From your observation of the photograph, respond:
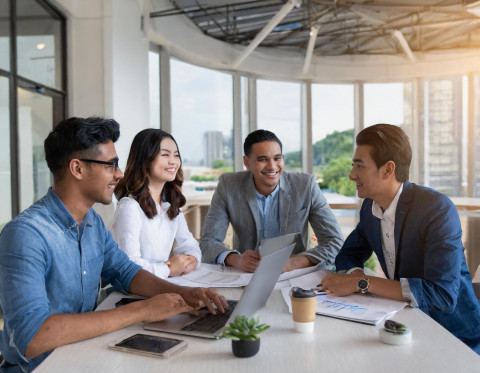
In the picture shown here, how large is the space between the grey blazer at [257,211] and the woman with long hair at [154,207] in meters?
0.30

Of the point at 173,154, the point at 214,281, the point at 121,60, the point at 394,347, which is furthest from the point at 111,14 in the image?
the point at 394,347

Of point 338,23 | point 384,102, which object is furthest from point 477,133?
point 338,23

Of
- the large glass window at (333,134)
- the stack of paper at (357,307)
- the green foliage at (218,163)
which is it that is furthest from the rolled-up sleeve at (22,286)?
the large glass window at (333,134)

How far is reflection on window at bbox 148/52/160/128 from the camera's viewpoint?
26.0ft

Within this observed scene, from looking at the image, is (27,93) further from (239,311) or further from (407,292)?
(407,292)

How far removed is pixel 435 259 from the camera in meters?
1.83

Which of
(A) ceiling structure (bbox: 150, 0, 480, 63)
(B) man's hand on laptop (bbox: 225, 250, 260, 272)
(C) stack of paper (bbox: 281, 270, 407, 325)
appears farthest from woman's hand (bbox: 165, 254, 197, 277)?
(A) ceiling structure (bbox: 150, 0, 480, 63)

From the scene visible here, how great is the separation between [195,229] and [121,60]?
2.72m

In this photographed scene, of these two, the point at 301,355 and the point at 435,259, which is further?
the point at 435,259

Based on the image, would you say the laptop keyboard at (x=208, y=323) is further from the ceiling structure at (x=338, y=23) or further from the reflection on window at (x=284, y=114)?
the reflection on window at (x=284, y=114)

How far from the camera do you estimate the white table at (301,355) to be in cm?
118

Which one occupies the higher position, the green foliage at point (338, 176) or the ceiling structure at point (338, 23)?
the ceiling structure at point (338, 23)

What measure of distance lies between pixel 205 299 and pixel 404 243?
0.92 meters

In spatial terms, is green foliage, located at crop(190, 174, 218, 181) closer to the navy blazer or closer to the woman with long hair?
the woman with long hair
